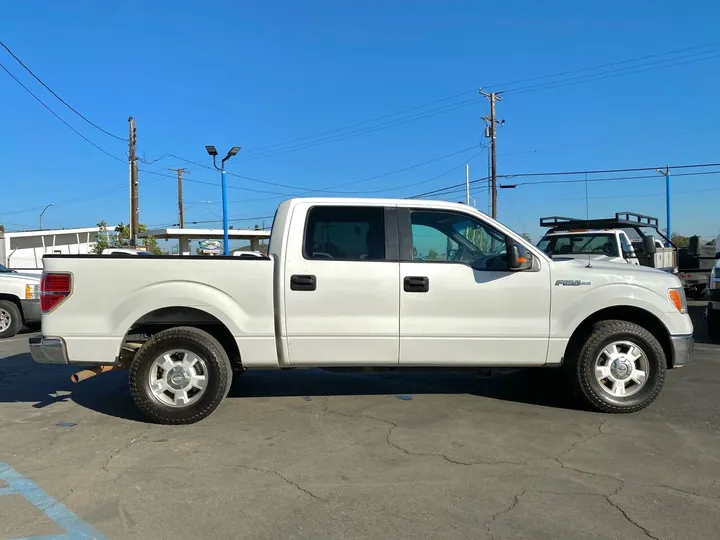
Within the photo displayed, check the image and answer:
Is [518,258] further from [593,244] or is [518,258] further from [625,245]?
[625,245]

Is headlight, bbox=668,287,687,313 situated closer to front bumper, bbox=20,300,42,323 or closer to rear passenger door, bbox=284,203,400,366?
rear passenger door, bbox=284,203,400,366

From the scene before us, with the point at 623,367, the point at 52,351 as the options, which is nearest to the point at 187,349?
the point at 52,351

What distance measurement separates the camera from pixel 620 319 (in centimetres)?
527

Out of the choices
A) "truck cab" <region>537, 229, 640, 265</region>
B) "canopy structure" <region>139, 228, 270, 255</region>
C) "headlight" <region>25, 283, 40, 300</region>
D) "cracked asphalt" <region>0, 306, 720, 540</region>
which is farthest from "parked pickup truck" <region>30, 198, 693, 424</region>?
"canopy structure" <region>139, 228, 270, 255</region>

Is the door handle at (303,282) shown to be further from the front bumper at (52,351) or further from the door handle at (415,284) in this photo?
the front bumper at (52,351)

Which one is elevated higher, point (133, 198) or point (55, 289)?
point (133, 198)

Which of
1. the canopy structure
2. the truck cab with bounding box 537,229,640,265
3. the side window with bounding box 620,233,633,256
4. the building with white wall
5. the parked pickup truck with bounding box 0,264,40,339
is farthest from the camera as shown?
the building with white wall

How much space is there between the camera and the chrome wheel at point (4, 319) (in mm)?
10555

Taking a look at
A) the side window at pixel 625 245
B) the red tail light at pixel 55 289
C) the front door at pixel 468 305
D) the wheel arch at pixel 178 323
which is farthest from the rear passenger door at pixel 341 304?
the side window at pixel 625 245

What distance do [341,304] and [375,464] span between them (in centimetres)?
141

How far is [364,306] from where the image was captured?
4.84 metres

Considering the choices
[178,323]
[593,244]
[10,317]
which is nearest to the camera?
[178,323]

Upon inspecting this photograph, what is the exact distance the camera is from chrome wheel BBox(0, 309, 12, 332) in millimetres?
10555

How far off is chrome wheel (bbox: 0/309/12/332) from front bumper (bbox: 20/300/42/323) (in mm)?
254
